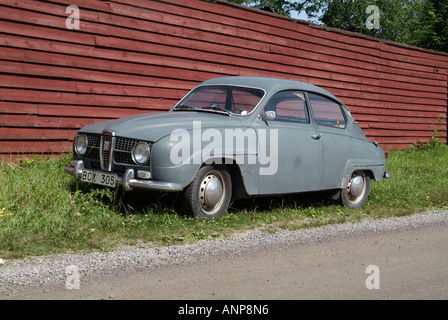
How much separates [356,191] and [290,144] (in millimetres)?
1635

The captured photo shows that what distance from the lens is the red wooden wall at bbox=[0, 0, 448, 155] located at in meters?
7.93

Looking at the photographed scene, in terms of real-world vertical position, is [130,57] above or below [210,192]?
above

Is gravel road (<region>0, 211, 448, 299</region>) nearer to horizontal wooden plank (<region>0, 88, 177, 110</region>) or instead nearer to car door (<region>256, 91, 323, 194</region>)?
car door (<region>256, 91, 323, 194</region>)

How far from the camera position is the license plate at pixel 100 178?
5.72 meters

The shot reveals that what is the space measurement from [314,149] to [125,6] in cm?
430

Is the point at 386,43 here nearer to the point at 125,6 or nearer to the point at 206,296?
the point at 125,6

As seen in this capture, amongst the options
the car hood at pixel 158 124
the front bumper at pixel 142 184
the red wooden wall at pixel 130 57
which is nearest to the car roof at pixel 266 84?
the car hood at pixel 158 124

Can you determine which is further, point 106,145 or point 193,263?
point 106,145

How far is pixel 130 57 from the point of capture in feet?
30.2

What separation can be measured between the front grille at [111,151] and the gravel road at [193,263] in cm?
132

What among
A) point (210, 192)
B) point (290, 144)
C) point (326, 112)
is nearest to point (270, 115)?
point (290, 144)

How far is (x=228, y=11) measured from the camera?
35.1 ft

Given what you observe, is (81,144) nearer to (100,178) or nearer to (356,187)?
(100,178)

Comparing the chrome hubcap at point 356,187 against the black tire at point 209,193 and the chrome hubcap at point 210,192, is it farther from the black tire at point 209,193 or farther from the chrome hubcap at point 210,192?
the chrome hubcap at point 210,192
